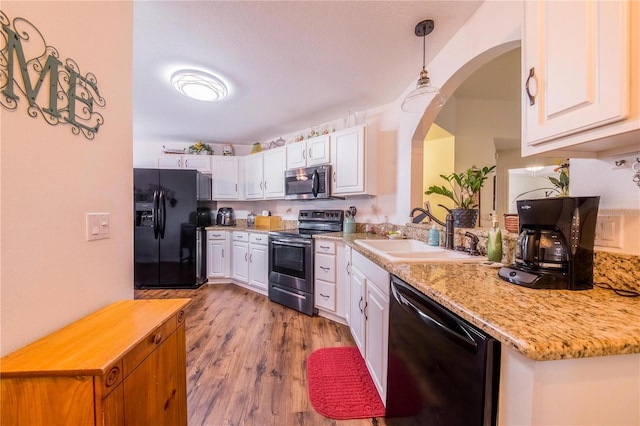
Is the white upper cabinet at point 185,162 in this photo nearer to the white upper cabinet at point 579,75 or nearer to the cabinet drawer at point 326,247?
the cabinet drawer at point 326,247

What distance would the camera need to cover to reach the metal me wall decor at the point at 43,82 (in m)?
0.74

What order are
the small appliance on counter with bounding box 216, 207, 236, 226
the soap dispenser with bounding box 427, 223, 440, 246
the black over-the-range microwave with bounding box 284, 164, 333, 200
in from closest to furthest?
the soap dispenser with bounding box 427, 223, 440, 246
the black over-the-range microwave with bounding box 284, 164, 333, 200
the small appliance on counter with bounding box 216, 207, 236, 226

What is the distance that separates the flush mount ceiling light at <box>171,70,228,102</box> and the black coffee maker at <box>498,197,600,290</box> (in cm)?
258

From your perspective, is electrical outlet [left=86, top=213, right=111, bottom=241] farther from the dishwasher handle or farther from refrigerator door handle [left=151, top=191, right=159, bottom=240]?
refrigerator door handle [left=151, top=191, right=159, bottom=240]

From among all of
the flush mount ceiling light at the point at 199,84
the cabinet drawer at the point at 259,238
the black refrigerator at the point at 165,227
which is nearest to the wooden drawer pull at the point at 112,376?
the flush mount ceiling light at the point at 199,84

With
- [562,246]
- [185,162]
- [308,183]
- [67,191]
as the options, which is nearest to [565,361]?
[562,246]

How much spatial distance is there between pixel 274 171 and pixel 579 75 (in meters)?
3.28

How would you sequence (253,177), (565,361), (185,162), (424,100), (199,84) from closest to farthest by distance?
(565,361)
(424,100)
(199,84)
(253,177)
(185,162)

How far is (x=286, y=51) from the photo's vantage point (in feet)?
6.25

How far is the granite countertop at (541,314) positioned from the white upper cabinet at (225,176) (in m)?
3.76

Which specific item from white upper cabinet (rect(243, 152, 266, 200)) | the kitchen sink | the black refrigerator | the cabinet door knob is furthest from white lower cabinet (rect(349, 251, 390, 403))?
the black refrigerator

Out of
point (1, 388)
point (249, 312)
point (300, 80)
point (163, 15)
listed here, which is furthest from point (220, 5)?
point (249, 312)

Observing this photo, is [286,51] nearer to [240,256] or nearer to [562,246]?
[562,246]

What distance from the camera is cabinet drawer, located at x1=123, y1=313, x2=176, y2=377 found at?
0.76 metres
